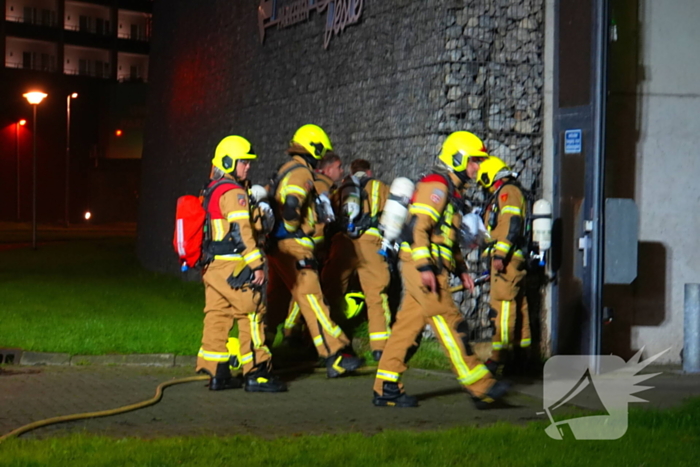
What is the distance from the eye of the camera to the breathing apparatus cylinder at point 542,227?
977 cm

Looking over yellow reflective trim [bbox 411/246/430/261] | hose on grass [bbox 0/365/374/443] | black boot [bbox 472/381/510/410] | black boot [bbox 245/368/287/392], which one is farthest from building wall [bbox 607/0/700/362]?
hose on grass [bbox 0/365/374/443]

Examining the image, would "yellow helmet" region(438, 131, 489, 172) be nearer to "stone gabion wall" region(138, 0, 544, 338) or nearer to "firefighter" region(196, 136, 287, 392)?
"firefighter" region(196, 136, 287, 392)

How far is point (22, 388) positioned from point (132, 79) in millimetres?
68001

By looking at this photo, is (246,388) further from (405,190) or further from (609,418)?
(609,418)

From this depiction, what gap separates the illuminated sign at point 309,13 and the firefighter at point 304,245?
3.89 m

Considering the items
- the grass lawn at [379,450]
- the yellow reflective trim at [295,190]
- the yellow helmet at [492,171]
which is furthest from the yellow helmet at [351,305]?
the grass lawn at [379,450]

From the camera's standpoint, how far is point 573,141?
32.8 feet

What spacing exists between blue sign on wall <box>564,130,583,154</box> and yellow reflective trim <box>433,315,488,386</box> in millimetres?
3297

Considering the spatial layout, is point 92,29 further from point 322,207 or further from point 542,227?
point 542,227

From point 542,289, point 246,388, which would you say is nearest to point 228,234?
point 246,388

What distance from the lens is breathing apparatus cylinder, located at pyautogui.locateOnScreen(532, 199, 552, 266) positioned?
9.77m

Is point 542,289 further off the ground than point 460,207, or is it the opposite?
point 460,207

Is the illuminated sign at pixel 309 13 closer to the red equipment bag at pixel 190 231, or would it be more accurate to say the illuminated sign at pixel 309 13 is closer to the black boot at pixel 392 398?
the red equipment bag at pixel 190 231

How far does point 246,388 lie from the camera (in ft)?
28.2
